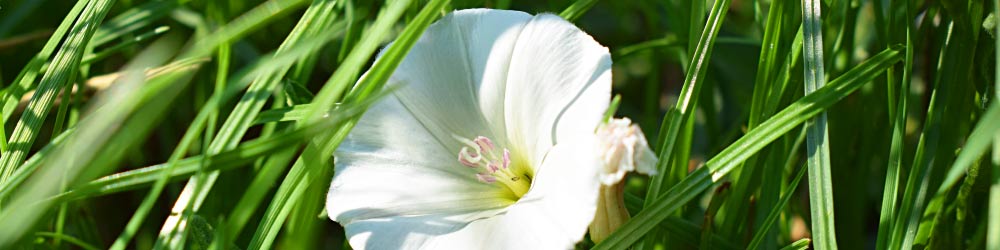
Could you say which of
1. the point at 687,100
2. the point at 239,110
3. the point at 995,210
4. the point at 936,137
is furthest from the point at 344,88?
the point at 936,137

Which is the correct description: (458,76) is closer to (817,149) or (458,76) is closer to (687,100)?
(687,100)

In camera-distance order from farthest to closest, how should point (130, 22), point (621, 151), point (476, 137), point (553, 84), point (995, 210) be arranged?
point (130, 22), point (476, 137), point (553, 84), point (621, 151), point (995, 210)

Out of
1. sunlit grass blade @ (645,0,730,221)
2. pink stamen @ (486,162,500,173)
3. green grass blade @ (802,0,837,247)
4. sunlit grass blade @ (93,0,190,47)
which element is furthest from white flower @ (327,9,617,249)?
sunlit grass blade @ (93,0,190,47)

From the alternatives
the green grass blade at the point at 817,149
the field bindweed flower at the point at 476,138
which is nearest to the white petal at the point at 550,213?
the field bindweed flower at the point at 476,138

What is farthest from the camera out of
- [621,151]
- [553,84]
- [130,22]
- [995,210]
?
[130,22]

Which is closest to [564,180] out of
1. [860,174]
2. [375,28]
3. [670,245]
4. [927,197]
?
[375,28]

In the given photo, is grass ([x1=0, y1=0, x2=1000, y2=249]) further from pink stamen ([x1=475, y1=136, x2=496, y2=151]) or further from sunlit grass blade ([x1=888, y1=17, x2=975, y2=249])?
pink stamen ([x1=475, y1=136, x2=496, y2=151])
